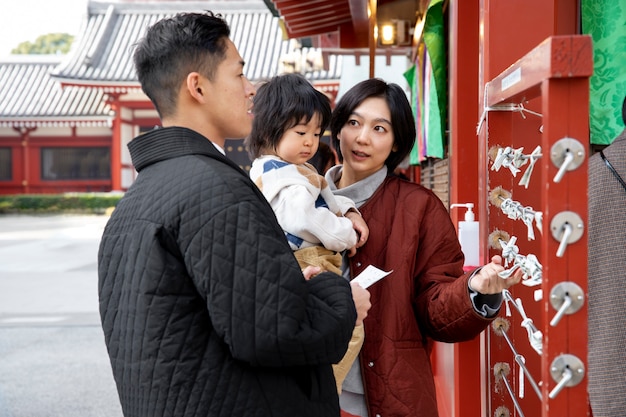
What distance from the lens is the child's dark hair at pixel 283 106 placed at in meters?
2.19

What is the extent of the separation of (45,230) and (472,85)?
2077 cm

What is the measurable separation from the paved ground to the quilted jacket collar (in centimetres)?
417

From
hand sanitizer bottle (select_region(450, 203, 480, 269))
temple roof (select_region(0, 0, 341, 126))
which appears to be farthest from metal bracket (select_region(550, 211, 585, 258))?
temple roof (select_region(0, 0, 341, 126))

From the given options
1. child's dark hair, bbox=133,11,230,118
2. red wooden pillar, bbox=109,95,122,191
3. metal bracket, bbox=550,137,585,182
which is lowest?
metal bracket, bbox=550,137,585,182

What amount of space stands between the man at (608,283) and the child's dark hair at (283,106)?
963mm

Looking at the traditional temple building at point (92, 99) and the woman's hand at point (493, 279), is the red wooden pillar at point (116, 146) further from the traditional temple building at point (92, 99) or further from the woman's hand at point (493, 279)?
the woman's hand at point (493, 279)

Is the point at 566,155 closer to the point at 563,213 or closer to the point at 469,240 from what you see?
the point at 563,213

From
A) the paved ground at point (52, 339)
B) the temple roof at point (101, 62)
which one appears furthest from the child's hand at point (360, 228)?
the temple roof at point (101, 62)

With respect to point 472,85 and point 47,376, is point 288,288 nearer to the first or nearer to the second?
point 472,85

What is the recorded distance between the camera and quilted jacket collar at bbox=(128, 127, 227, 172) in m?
1.48

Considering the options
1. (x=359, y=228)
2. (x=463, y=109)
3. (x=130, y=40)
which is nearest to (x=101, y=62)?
(x=130, y=40)

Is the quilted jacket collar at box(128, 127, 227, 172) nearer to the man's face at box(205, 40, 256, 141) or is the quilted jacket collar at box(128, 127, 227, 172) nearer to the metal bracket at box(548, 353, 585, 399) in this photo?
the man's face at box(205, 40, 256, 141)

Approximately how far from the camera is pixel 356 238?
212 cm

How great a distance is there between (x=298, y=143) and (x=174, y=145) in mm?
762
